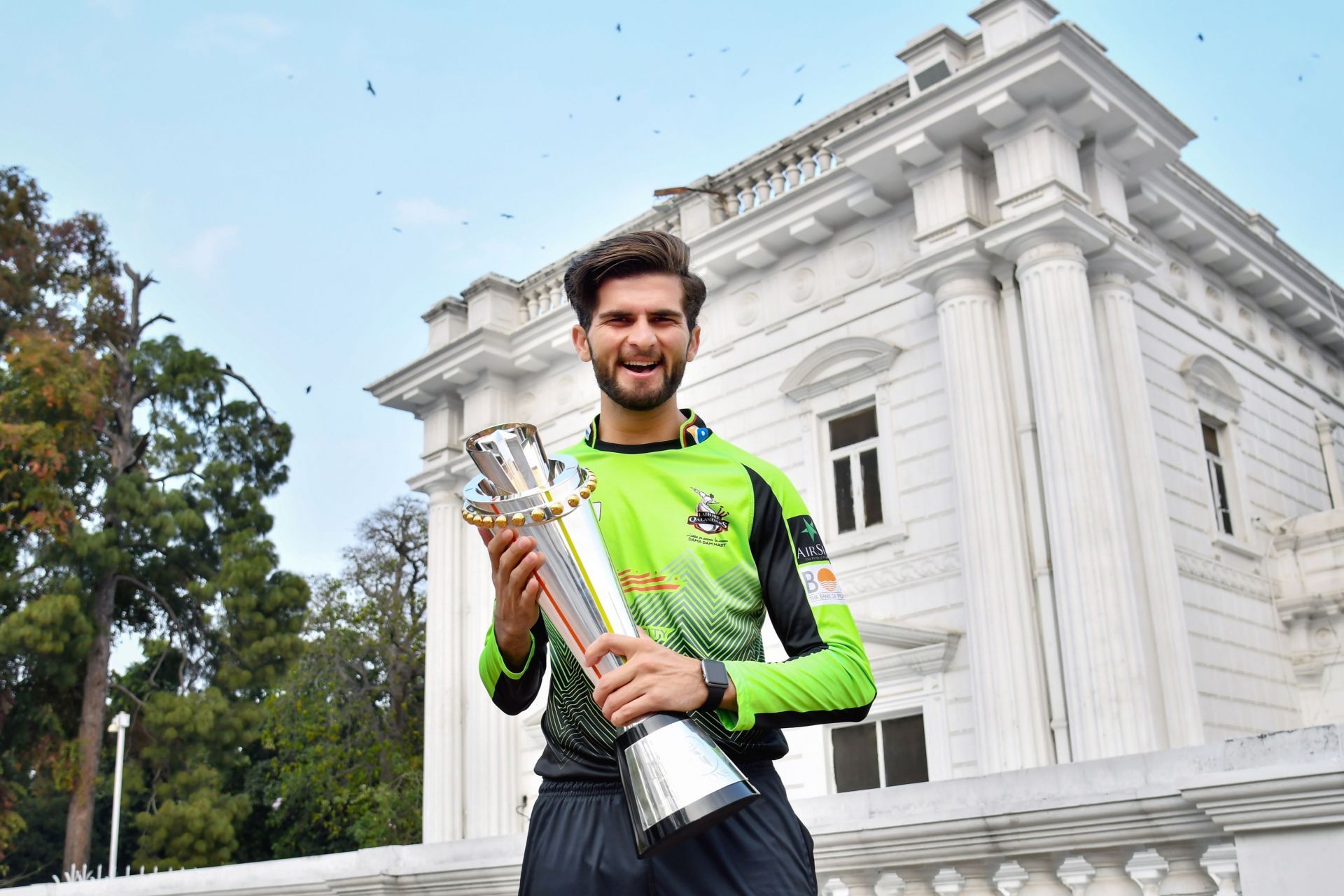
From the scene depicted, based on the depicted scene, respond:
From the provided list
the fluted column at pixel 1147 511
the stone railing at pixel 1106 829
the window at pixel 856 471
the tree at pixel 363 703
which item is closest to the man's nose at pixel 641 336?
the stone railing at pixel 1106 829

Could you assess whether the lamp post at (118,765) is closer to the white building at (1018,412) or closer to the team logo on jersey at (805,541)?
the white building at (1018,412)

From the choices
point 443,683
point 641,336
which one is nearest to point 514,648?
point 641,336

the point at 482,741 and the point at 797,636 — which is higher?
the point at 482,741

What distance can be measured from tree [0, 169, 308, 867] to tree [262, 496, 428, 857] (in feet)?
6.15

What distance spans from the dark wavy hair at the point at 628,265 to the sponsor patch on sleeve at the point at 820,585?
45cm

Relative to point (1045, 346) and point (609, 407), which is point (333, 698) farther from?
point (609, 407)

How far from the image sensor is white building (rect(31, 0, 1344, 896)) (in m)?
11.3

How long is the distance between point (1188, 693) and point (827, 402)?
484 centimetres

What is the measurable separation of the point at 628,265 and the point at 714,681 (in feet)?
2.41

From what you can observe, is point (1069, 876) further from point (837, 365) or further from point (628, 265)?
point (837, 365)

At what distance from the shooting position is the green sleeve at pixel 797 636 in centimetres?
173

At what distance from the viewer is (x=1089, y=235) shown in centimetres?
1203

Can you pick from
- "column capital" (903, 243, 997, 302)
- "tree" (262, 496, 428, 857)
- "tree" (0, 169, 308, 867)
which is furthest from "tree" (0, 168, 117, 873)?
"column capital" (903, 243, 997, 302)

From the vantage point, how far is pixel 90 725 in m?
23.1
